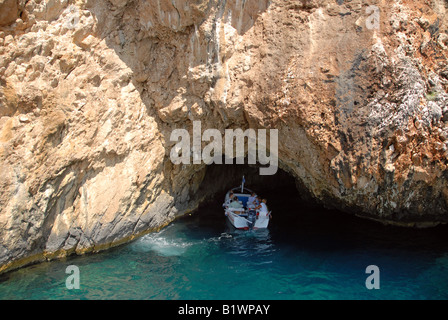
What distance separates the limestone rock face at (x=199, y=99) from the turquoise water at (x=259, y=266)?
0.90 metres

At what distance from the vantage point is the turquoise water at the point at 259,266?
943cm

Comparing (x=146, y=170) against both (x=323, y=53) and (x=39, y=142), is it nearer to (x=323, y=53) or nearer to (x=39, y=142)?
(x=39, y=142)

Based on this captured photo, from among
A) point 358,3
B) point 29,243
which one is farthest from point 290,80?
point 29,243

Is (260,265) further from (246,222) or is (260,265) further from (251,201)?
(251,201)

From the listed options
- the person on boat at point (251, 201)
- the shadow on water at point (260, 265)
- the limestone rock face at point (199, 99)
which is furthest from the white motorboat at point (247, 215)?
the limestone rock face at point (199, 99)

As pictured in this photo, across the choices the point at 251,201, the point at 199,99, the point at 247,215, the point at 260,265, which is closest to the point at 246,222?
the point at 247,215

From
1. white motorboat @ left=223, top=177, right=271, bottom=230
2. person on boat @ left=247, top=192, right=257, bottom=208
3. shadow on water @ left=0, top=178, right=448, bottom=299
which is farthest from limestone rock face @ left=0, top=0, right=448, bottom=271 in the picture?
person on boat @ left=247, top=192, right=257, bottom=208

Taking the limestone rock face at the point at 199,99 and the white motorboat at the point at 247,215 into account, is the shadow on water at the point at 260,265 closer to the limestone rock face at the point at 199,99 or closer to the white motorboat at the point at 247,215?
the white motorboat at the point at 247,215

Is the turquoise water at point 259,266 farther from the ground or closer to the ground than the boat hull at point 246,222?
closer to the ground

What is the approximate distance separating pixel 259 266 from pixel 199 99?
19.1 ft

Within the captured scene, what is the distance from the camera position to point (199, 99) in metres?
12.6

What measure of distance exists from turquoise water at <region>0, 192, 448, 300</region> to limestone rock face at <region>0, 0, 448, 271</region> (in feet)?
2.95

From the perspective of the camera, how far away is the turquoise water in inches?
371

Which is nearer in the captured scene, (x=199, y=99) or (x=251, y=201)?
(x=199, y=99)
